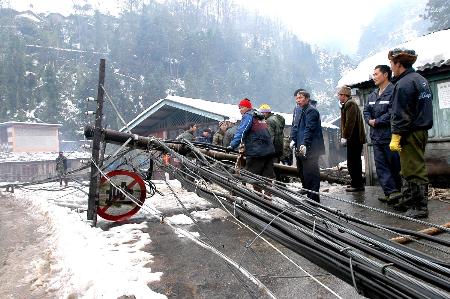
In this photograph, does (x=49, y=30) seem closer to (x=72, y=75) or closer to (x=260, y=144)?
(x=72, y=75)

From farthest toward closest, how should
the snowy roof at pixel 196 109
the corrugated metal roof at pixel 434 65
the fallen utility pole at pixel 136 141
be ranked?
the snowy roof at pixel 196 109 < the corrugated metal roof at pixel 434 65 < the fallen utility pole at pixel 136 141

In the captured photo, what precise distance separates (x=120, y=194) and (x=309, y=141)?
3.35 metres

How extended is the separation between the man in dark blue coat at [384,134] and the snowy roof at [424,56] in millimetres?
1180

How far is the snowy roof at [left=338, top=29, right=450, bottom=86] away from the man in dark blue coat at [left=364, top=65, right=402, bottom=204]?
1180mm

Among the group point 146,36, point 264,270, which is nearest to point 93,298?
point 264,270

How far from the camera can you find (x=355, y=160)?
7.39 meters

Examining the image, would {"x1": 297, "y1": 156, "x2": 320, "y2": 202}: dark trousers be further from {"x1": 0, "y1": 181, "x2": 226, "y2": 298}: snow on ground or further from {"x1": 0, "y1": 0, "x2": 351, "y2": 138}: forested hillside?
{"x1": 0, "y1": 0, "x2": 351, "y2": 138}: forested hillside

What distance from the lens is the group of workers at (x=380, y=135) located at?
4.68m

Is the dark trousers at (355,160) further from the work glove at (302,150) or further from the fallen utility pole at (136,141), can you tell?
the fallen utility pole at (136,141)

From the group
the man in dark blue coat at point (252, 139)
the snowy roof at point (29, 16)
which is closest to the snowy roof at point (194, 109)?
the man in dark blue coat at point (252, 139)

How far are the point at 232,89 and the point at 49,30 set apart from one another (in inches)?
1424

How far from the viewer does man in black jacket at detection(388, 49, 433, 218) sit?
4.64 metres

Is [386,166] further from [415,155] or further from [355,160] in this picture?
[355,160]

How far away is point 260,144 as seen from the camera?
6.37 metres
